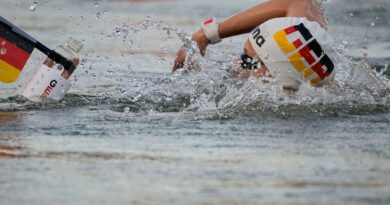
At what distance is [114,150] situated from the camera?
6840 millimetres

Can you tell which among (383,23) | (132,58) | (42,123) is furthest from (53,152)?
(383,23)

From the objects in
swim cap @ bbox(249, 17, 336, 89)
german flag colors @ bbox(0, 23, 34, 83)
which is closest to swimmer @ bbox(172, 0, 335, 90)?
swim cap @ bbox(249, 17, 336, 89)

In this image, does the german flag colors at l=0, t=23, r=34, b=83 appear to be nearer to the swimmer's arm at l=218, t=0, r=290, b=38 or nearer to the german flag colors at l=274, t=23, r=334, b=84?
the swimmer's arm at l=218, t=0, r=290, b=38

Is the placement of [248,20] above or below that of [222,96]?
above

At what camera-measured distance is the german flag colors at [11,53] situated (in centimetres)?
842

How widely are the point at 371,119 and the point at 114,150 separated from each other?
86.6 inches

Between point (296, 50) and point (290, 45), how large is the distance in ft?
0.19

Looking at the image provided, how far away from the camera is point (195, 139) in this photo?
23.9 feet

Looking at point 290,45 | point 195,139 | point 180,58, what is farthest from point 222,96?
point 195,139

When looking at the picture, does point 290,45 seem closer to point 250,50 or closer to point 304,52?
point 304,52

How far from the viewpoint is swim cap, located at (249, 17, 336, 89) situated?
851 centimetres

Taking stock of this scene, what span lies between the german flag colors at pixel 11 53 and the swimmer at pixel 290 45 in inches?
50.9

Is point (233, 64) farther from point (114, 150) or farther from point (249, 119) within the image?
point (114, 150)

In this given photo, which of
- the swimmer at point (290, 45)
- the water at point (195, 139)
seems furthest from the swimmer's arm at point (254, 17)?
the water at point (195, 139)
